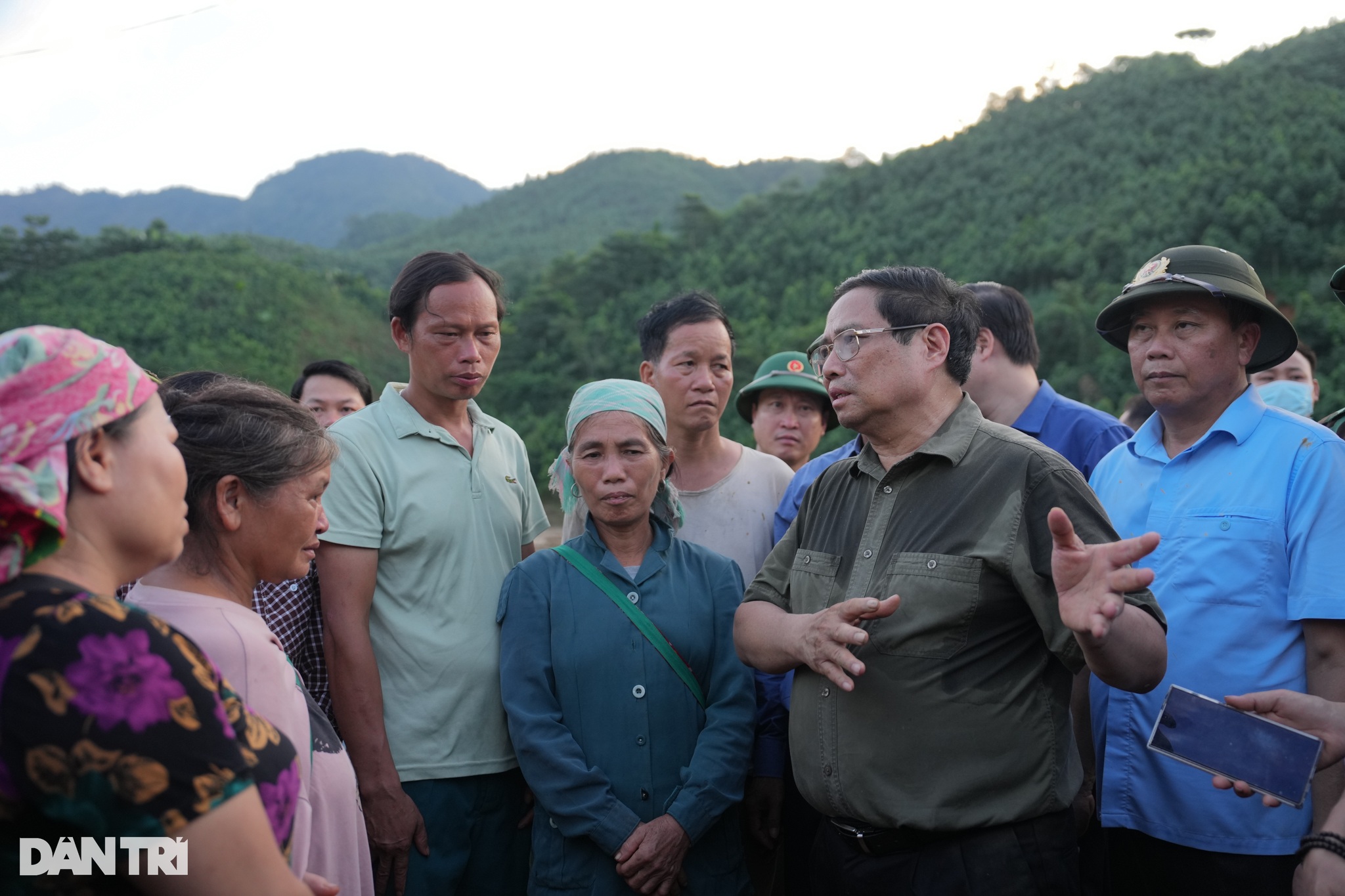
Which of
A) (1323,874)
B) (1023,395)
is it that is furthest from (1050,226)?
(1323,874)

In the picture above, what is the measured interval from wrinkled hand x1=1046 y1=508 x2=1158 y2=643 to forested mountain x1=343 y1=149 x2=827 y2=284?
5563 cm

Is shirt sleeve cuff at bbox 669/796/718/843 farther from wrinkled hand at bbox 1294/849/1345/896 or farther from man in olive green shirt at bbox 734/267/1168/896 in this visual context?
wrinkled hand at bbox 1294/849/1345/896

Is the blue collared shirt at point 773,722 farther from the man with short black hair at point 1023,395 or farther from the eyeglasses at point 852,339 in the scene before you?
the man with short black hair at point 1023,395

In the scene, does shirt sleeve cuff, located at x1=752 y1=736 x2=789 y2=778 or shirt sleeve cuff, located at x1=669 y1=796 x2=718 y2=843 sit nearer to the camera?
shirt sleeve cuff, located at x1=669 y1=796 x2=718 y2=843

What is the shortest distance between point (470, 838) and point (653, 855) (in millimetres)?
635

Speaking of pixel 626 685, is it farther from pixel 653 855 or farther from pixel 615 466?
pixel 615 466

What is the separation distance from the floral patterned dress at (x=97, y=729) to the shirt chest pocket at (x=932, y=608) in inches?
56.9

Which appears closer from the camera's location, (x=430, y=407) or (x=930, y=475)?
(x=930, y=475)

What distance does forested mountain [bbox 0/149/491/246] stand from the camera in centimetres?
Answer: 10638

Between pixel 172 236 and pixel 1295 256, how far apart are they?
45364 mm

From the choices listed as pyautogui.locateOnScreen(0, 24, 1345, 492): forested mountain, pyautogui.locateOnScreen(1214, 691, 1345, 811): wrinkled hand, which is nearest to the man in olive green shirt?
pyautogui.locateOnScreen(1214, 691, 1345, 811): wrinkled hand

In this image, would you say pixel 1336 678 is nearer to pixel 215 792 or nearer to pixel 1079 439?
pixel 1079 439

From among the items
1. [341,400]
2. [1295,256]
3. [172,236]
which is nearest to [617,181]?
[172,236]

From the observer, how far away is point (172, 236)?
44.0 meters
